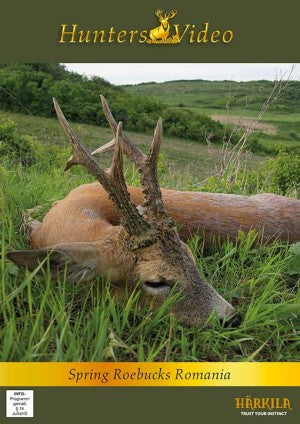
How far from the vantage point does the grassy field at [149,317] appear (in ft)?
9.62

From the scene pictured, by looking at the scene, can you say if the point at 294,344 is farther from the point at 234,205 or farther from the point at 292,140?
the point at 292,140

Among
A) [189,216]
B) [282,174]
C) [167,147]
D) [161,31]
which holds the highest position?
[167,147]

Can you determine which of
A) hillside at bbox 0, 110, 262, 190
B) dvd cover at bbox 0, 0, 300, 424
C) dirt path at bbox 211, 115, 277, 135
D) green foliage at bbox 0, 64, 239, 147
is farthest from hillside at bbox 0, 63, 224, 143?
dvd cover at bbox 0, 0, 300, 424

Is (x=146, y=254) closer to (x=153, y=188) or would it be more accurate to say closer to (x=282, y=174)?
(x=153, y=188)

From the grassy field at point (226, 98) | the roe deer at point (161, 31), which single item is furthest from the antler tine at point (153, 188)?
the grassy field at point (226, 98)

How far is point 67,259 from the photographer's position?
3307 mm

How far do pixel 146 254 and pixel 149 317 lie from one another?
40 cm

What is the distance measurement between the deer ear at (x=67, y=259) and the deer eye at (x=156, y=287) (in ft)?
1.07

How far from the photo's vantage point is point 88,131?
32.6 ft

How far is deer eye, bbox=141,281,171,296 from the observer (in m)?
3.45

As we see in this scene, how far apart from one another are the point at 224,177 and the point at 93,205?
3630 millimetres
